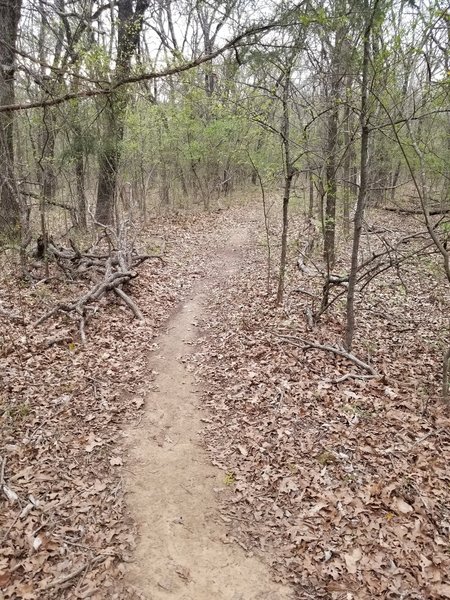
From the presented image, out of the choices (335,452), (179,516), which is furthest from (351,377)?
(179,516)

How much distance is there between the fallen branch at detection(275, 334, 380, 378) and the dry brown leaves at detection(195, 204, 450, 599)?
4.0 inches

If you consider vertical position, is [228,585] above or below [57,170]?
below

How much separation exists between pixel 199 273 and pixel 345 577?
30.7ft

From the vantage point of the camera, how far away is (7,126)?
8.91m

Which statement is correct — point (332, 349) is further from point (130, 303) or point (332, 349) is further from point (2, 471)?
point (2, 471)

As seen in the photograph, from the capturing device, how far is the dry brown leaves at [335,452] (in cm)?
353

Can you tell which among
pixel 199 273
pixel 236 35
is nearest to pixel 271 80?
pixel 236 35

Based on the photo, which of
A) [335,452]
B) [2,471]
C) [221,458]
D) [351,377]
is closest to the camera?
[2,471]

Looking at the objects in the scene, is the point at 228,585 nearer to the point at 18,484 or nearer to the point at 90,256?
the point at 18,484

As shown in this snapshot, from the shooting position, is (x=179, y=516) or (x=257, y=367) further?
(x=257, y=367)

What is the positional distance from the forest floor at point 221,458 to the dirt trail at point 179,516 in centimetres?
2

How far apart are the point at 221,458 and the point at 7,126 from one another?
8.74 meters

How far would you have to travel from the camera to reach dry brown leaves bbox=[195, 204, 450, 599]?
11.6 ft

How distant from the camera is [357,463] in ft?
14.8
